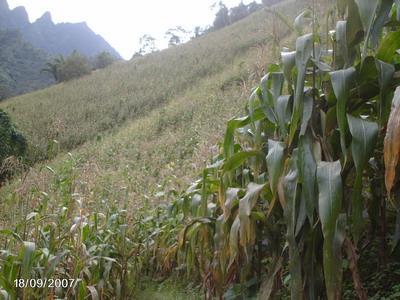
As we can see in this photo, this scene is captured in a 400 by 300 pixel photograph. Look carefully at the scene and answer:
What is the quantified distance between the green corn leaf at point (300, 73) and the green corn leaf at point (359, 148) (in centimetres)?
17

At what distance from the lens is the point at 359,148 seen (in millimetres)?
1115

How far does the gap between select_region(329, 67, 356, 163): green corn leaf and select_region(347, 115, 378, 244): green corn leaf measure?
30 mm

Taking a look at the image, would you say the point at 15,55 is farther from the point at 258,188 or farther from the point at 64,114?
the point at 258,188

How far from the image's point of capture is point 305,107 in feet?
4.43

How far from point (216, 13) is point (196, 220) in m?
38.1

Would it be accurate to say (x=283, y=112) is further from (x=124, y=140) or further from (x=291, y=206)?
(x=124, y=140)

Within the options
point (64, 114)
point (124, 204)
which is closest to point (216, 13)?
point (64, 114)

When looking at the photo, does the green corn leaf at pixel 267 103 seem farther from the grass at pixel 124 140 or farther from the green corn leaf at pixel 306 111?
the grass at pixel 124 140

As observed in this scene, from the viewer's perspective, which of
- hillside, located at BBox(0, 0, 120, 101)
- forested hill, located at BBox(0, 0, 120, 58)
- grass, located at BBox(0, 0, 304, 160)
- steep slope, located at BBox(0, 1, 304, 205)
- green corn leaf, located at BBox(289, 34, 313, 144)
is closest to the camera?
green corn leaf, located at BBox(289, 34, 313, 144)

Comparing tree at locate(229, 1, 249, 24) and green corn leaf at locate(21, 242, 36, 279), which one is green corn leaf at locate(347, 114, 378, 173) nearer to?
green corn leaf at locate(21, 242, 36, 279)

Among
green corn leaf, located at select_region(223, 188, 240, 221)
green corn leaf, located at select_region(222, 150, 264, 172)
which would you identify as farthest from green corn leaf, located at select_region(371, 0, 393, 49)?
green corn leaf, located at select_region(223, 188, 240, 221)

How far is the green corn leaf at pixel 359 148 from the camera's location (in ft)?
3.60

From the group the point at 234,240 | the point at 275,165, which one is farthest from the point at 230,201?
the point at 275,165

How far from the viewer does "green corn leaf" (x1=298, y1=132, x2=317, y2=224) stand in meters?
1.17
